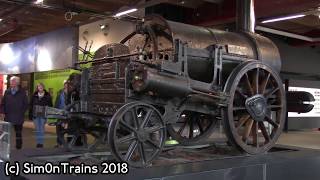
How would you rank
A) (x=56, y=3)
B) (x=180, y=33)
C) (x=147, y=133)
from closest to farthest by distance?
(x=147, y=133) → (x=180, y=33) → (x=56, y=3)

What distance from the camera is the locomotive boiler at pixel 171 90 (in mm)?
3314

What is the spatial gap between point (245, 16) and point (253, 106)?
123cm

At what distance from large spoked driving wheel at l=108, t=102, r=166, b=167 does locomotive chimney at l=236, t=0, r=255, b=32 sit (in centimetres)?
180

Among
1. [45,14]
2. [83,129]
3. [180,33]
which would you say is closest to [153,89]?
[180,33]

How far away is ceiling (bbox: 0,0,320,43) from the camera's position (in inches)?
329

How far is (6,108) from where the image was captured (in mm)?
6184

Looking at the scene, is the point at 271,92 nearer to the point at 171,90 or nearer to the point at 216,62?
the point at 216,62

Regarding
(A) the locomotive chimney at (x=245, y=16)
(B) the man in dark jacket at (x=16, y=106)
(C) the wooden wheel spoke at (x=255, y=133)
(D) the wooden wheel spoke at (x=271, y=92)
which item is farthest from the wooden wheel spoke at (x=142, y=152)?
(B) the man in dark jacket at (x=16, y=106)

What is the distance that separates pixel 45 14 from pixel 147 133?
27.2 feet

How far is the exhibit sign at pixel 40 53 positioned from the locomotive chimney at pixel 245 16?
5388 mm

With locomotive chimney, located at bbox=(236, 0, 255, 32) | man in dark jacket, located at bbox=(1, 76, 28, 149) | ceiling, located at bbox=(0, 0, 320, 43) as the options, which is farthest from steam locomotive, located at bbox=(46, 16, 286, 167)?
ceiling, located at bbox=(0, 0, 320, 43)

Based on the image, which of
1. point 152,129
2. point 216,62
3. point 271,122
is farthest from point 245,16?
point 152,129

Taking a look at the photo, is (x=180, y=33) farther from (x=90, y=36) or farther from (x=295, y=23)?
(x=295, y=23)

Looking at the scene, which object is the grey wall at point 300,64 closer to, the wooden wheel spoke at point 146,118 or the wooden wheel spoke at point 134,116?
the wooden wheel spoke at point 146,118
